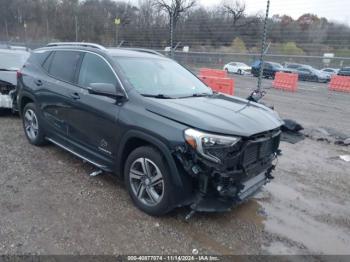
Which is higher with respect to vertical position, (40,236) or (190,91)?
(190,91)

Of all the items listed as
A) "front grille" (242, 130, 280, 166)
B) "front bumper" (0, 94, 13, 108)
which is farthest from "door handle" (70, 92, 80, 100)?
"front bumper" (0, 94, 13, 108)

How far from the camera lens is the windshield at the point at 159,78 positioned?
409cm

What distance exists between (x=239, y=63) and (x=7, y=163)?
94.6ft

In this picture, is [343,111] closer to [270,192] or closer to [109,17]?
[270,192]

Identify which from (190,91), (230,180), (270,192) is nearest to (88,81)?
(190,91)

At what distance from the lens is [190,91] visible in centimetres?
447

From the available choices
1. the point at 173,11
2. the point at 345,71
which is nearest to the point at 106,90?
the point at 173,11

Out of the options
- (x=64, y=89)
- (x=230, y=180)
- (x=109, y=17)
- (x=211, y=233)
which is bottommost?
(x=211, y=233)

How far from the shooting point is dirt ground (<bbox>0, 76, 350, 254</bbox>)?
327 cm

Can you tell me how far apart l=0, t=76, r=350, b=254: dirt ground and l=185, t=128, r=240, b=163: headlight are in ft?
3.00

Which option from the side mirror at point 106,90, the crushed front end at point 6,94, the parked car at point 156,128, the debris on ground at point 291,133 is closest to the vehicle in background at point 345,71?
the debris on ground at point 291,133

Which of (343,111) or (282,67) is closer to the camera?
(343,111)

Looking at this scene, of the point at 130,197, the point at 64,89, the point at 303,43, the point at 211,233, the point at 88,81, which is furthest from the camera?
the point at 303,43

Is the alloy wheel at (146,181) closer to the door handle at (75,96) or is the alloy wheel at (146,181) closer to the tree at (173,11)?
the door handle at (75,96)
